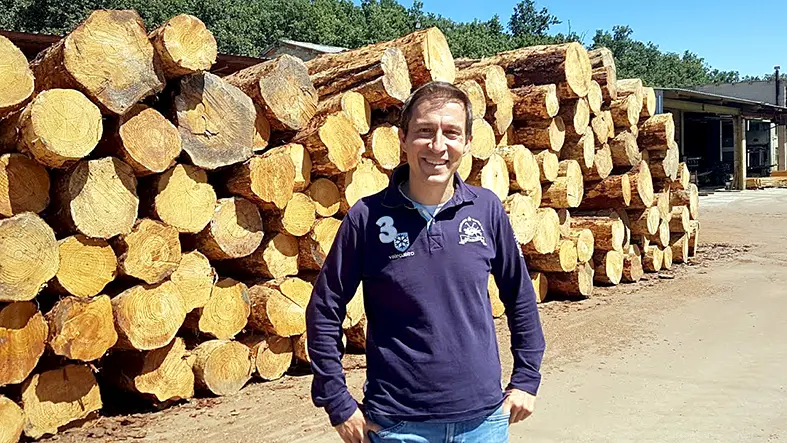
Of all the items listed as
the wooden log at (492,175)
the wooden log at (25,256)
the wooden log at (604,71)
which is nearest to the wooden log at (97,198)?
the wooden log at (25,256)

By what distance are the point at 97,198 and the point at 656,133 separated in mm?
7730

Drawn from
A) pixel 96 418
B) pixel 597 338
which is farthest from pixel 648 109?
pixel 96 418

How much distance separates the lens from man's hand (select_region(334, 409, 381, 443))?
6.51ft

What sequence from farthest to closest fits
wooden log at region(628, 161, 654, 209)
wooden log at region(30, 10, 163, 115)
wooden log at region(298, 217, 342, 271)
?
1. wooden log at region(628, 161, 654, 209)
2. wooden log at region(298, 217, 342, 271)
3. wooden log at region(30, 10, 163, 115)

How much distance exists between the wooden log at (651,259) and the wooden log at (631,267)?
343 mm

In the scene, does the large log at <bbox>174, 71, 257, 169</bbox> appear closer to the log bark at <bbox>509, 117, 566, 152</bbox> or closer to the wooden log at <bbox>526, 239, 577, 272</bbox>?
the log bark at <bbox>509, 117, 566, 152</bbox>

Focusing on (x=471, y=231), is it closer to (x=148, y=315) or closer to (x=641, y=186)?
(x=148, y=315)

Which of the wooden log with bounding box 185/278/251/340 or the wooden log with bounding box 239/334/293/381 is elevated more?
the wooden log with bounding box 185/278/251/340

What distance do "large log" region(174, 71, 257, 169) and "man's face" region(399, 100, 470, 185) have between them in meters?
2.75

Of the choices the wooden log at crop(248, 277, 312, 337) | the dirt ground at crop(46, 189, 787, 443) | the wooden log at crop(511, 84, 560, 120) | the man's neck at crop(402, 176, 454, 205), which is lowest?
the dirt ground at crop(46, 189, 787, 443)

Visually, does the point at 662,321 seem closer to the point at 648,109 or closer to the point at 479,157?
the point at 479,157

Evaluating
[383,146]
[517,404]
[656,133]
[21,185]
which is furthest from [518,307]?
[656,133]

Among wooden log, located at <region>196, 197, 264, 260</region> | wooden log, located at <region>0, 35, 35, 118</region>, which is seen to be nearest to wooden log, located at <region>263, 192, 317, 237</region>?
wooden log, located at <region>196, 197, 264, 260</region>

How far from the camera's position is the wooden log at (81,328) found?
392 centimetres
